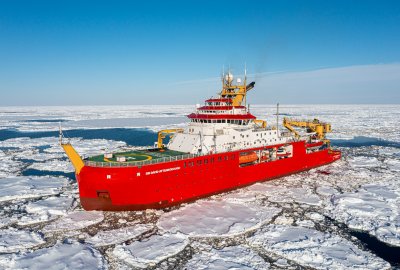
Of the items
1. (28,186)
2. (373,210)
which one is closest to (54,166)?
(28,186)

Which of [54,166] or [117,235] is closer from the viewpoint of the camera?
[117,235]

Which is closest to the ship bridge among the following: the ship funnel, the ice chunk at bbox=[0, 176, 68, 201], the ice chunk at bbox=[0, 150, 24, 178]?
the ship funnel

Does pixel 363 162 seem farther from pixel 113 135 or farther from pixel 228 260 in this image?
pixel 113 135

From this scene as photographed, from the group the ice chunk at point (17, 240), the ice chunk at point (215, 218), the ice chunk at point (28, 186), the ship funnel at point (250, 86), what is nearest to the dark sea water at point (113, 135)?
Result: the ice chunk at point (28, 186)

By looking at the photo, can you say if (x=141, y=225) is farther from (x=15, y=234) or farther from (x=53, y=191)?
(x=53, y=191)

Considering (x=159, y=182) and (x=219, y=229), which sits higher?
(x=159, y=182)

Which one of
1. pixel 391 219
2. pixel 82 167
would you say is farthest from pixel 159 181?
pixel 391 219
